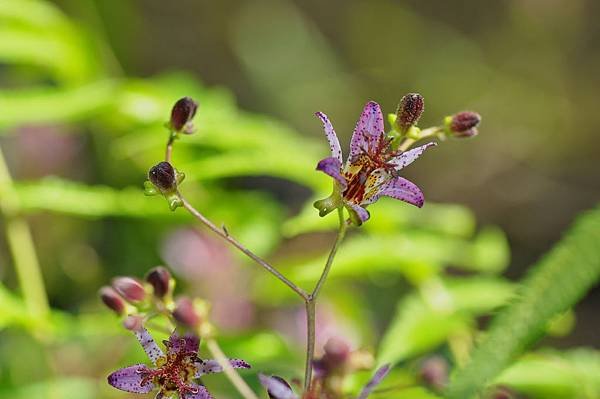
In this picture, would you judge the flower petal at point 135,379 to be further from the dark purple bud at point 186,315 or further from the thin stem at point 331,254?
the thin stem at point 331,254

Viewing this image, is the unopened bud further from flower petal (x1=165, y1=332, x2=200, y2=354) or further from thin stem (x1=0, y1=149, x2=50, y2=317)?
thin stem (x1=0, y1=149, x2=50, y2=317)

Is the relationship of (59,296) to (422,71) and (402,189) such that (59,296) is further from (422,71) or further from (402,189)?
(422,71)

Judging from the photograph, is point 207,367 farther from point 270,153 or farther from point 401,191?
point 270,153

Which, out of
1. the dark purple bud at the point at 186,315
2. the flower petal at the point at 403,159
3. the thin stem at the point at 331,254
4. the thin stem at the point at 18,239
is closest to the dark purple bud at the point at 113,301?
the dark purple bud at the point at 186,315

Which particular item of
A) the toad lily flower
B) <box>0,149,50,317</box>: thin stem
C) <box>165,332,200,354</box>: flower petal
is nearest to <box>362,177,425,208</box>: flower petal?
the toad lily flower

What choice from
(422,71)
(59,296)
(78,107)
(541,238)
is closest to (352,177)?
(78,107)

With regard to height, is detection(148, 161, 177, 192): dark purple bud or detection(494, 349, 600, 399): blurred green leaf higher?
detection(148, 161, 177, 192): dark purple bud

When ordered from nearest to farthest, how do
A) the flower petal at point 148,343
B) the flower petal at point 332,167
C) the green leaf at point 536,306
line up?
the green leaf at point 536,306 < the flower petal at point 332,167 < the flower petal at point 148,343

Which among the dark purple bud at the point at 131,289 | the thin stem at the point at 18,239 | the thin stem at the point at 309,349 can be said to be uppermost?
the thin stem at the point at 18,239
